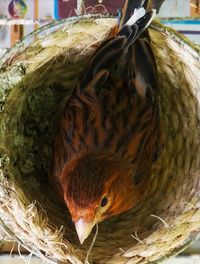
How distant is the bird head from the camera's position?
1018mm

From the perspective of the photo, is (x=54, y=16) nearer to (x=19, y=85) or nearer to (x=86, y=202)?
(x=19, y=85)

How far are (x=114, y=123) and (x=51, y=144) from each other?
0.61 feet

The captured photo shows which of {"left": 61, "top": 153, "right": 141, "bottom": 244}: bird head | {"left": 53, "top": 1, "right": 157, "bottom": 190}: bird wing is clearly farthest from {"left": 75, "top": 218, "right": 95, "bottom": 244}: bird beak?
{"left": 53, "top": 1, "right": 157, "bottom": 190}: bird wing

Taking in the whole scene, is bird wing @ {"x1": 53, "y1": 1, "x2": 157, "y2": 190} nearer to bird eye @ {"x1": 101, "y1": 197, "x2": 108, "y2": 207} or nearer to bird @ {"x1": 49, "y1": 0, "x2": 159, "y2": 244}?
bird @ {"x1": 49, "y1": 0, "x2": 159, "y2": 244}

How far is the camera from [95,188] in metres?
1.05

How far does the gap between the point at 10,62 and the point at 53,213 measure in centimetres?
33

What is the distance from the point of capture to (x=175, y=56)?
3.80 feet

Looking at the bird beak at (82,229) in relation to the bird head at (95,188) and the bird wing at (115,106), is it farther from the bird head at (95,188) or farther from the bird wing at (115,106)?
the bird wing at (115,106)

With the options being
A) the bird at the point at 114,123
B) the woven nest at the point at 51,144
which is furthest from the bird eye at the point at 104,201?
the woven nest at the point at 51,144

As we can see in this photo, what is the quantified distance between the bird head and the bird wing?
3 cm

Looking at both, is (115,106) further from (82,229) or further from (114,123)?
(82,229)

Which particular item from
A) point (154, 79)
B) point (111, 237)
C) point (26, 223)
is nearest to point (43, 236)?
point (26, 223)

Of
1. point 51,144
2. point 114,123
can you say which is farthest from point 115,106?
point 51,144

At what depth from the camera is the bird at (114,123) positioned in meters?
1.08
